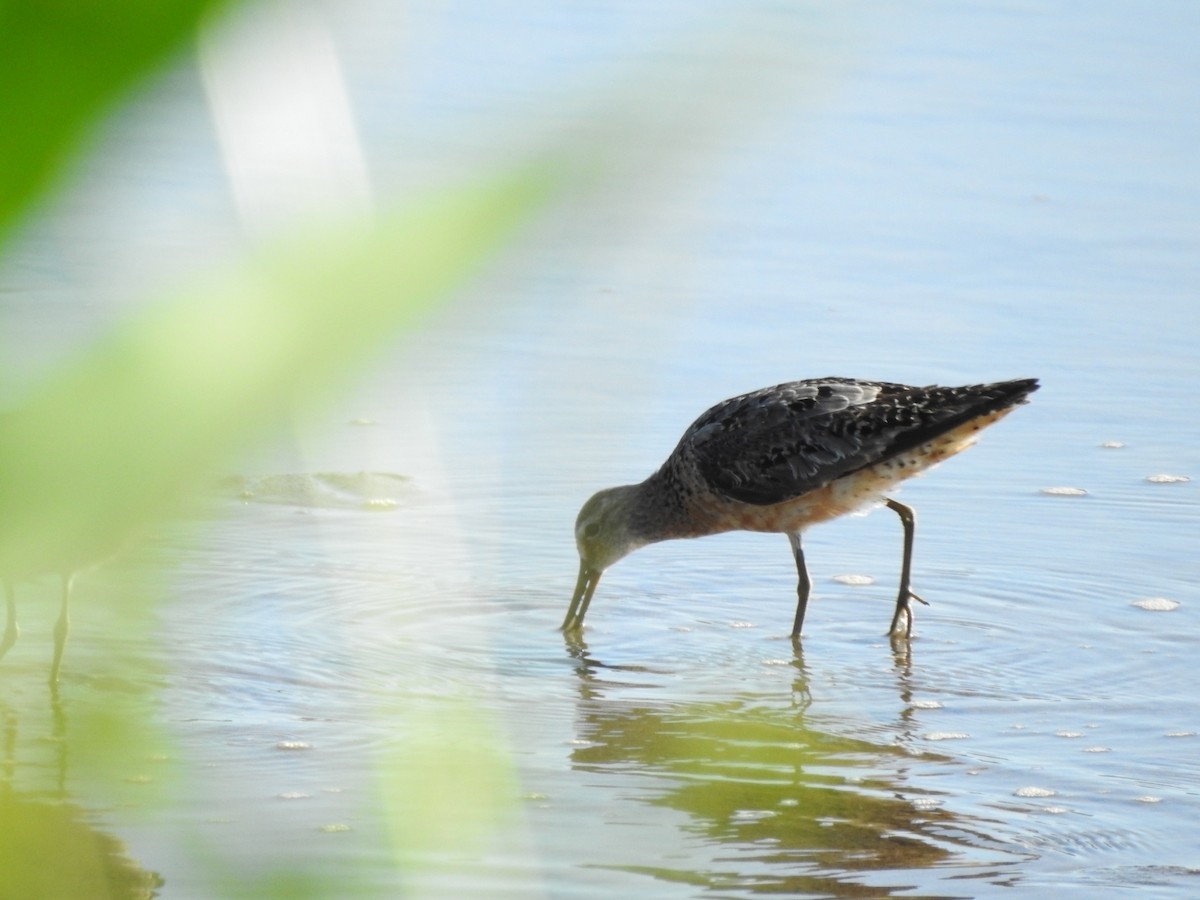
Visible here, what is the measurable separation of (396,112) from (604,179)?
0.58ft

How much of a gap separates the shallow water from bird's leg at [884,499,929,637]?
0.16 metres

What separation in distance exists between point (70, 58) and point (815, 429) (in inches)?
265

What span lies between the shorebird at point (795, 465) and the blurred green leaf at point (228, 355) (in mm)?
6365

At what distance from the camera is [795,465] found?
7.21 metres

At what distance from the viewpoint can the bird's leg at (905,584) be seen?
6.93 m

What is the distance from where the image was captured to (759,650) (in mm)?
6797

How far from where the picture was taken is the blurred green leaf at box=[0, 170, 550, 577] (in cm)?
60

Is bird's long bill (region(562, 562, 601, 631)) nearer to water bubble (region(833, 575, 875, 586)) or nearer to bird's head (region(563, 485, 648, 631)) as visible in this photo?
bird's head (region(563, 485, 648, 631))

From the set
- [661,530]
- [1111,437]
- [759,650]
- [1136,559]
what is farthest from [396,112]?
[1111,437]

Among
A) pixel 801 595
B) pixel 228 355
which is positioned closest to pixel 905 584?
pixel 801 595

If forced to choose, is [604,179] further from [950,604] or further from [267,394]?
[950,604]

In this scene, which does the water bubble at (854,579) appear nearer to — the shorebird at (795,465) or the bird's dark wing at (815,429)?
the shorebird at (795,465)

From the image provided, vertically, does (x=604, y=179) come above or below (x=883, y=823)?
above

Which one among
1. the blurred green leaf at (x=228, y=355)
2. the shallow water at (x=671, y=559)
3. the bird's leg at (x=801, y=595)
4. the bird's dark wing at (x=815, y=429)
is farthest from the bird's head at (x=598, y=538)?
the blurred green leaf at (x=228, y=355)
